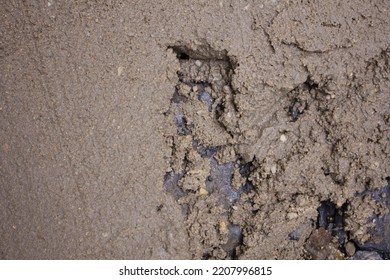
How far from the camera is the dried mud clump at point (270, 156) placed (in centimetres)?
193

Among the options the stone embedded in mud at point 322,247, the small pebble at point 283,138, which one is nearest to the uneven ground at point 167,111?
the small pebble at point 283,138

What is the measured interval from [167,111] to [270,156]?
0.49 metres

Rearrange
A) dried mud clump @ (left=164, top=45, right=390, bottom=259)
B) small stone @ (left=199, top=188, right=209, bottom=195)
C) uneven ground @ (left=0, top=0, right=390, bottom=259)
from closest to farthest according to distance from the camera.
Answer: uneven ground @ (left=0, top=0, right=390, bottom=259), dried mud clump @ (left=164, top=45, right=390, bottom=259), small stone @ (left=199, top=188, right=209, bottom=195)

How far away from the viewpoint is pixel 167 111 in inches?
77.5

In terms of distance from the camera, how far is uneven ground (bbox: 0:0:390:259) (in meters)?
1.83

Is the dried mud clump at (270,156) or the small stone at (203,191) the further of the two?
the small stone at (203,191)

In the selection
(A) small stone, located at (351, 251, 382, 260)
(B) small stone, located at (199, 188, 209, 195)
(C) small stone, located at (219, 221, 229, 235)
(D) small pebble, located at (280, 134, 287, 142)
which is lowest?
(A) small stone, located at (351, 251, 382, 260)

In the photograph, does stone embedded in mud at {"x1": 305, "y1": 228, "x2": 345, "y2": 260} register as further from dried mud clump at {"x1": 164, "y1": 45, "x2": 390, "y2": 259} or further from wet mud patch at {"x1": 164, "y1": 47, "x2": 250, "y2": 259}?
wet mud patch at {"x1": 164, "y1": 47, "x2": 250, "y2": 259}

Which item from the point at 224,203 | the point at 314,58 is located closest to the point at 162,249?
the point at 224,203

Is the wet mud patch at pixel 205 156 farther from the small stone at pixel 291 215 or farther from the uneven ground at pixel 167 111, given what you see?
the small stone at pixel 291 215

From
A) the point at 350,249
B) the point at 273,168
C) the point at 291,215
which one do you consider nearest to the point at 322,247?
the point at 350,249

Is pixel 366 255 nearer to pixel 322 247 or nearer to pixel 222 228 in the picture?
pixel 322 247

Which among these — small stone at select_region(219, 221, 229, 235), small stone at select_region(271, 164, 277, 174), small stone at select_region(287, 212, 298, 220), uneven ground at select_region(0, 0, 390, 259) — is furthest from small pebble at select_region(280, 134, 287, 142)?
small stone at select_region(219, 221, 229, 235)

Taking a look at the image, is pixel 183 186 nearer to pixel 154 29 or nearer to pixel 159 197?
pixel 159 197
